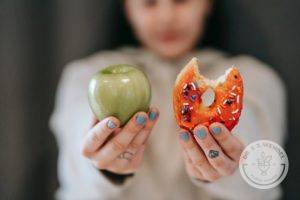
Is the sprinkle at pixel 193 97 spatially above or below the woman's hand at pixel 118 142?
above

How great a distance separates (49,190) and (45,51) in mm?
162

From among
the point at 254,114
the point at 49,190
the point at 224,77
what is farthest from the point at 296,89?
the point at 49,190

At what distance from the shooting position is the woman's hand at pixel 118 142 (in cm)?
35

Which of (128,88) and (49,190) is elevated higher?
(128,88)

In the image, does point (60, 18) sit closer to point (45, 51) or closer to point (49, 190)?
point (45, 51)

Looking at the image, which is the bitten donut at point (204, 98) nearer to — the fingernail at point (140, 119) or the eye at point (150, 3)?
the fingernail at point (140, 119)

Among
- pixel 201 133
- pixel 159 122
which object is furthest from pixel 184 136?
pixel 159 122

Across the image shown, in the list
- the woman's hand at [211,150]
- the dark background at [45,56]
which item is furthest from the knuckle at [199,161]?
the dark background at [45,56]

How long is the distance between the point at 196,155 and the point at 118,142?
0.22 ft

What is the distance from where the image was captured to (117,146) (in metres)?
0.38

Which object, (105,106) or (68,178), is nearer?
(105,106)

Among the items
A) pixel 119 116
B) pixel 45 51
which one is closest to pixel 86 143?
pixel 119 116

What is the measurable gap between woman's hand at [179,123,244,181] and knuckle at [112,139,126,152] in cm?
5

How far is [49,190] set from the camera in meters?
0.52
